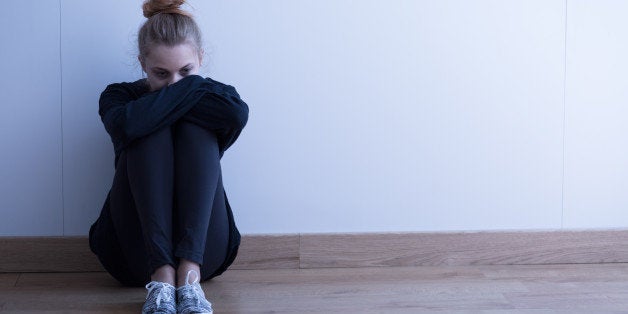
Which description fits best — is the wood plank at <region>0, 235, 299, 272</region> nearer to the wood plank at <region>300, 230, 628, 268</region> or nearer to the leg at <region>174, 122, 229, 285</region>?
the wood plank at <region>300, 230, 628, 268</region>

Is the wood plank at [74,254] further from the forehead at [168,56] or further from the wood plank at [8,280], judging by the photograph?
the forehead at [168,56]

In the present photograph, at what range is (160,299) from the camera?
5.03ft

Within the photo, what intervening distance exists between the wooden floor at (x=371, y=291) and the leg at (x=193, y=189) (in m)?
0.15

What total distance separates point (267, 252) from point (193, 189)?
0.47 meters

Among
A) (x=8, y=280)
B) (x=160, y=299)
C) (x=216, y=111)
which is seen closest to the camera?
(x=160, y=299)

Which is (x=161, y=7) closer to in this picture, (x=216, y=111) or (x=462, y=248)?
(x=216, y=111)

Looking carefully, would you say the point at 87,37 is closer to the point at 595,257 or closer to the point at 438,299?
the point at 438,299

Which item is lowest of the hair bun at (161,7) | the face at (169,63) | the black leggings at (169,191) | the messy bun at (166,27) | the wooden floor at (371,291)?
the wooden floor at (371,291)

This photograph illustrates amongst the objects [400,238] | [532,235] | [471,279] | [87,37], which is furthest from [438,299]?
[87,37]

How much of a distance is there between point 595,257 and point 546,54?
1.86 feet

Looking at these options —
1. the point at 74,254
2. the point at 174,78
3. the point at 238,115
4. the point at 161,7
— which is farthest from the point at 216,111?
the point at 74,254

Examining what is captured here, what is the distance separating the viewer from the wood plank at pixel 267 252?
2.01 meters

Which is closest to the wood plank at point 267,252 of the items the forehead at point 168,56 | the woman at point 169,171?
the woman at point 169,171

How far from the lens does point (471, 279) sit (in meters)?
1.90
